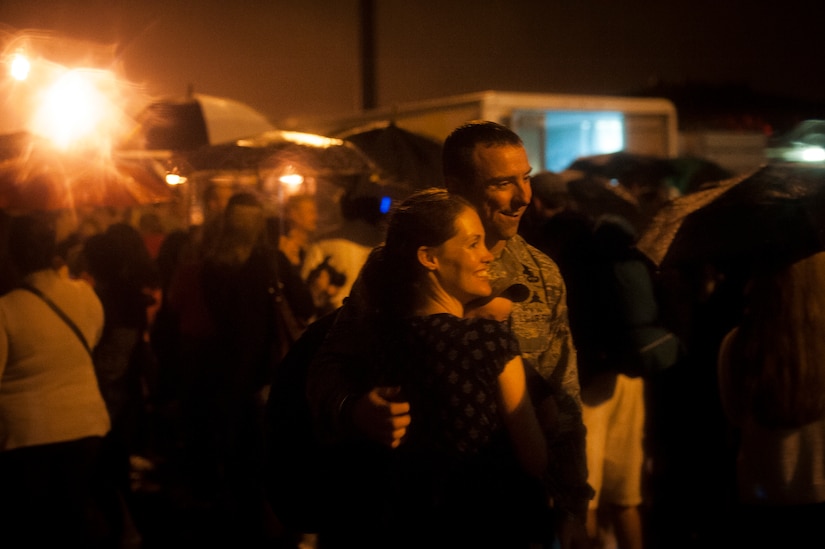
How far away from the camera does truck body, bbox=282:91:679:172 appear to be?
34.6ft

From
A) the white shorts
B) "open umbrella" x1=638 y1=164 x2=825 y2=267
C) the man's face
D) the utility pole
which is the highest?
the utility pole

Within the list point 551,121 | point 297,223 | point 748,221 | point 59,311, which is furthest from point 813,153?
point 551,121

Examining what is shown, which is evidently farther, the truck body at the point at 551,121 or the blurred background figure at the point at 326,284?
the truck body at the point at 551,121

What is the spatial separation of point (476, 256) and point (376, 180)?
5068mm

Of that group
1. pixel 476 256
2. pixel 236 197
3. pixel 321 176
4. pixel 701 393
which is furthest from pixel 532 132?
pixel 476 256

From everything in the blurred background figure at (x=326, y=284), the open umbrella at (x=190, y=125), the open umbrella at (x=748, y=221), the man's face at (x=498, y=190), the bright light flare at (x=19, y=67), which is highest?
the bright light flare at (x=19, y=67)

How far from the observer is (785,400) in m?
3.83

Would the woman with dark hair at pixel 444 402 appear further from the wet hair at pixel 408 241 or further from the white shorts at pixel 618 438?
the white shorts at pixel 618 438

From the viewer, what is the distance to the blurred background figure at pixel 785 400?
3834mm

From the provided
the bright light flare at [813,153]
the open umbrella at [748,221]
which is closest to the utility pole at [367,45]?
the bright light flare at [813,153]

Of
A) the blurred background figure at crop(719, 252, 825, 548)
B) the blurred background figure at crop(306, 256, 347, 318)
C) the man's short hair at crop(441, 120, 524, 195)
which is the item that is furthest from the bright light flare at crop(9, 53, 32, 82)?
the blurred background figure at crop(719, 252, 825, 548)

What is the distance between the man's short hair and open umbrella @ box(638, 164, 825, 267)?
133 centimetres

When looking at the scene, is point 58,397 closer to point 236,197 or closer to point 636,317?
point 236,197

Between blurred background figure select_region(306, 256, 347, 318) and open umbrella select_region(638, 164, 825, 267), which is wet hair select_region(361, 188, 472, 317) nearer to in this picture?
open umbrella select_region(638, 164, 825, 267)
